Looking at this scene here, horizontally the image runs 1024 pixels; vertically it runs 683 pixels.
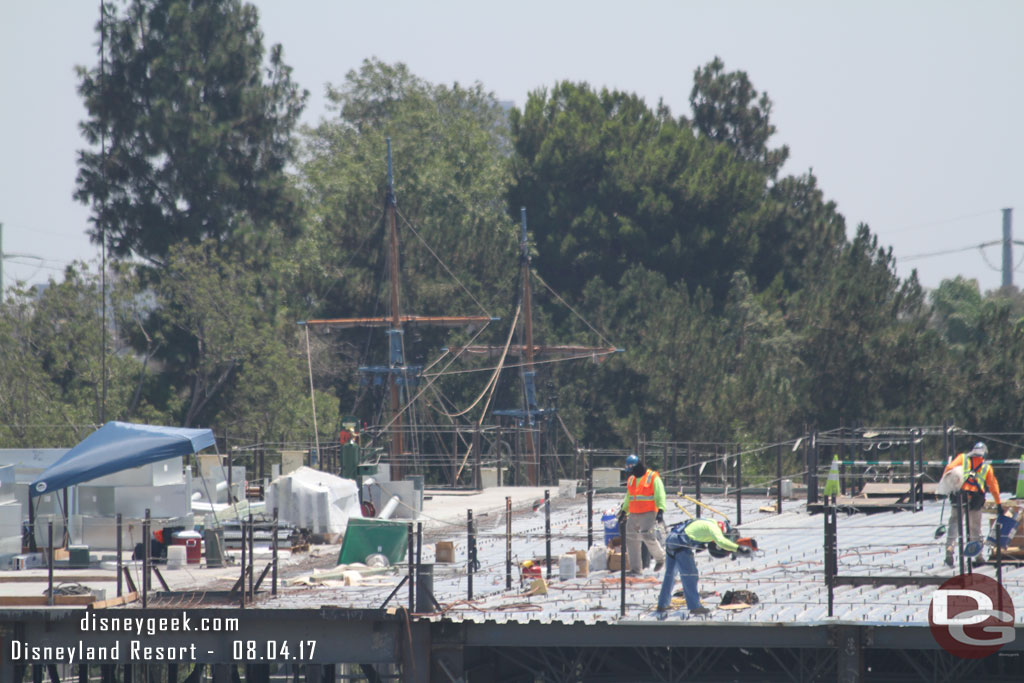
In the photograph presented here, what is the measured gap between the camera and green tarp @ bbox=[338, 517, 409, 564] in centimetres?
2350

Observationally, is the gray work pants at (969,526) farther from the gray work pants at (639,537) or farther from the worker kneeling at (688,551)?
the worker kneeling at (688,551)

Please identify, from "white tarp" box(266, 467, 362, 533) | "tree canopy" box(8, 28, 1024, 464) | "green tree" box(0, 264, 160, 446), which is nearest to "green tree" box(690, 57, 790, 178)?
"tree canopy" box(8, 28, 1024, 464)

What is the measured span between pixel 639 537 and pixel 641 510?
533mm

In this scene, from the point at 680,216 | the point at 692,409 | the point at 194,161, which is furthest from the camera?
the point at 680,216

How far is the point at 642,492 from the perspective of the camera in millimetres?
21047

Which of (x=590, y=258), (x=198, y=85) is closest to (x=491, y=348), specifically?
(x=590, y=258)

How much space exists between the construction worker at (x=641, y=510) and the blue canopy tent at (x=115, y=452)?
8110 millimetres

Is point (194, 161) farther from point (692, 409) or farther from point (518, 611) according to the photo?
point (518, 611)

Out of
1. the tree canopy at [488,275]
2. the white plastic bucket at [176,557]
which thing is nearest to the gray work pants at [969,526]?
the white plastic bucket at [176,557]

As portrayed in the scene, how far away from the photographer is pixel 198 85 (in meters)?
59.6

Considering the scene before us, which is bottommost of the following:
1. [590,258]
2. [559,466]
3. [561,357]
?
[559,466]

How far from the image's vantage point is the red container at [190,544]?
80.2 feet

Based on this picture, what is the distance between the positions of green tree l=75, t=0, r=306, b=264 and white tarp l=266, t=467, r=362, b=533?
3169 centimetres

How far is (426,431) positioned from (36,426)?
50.8 ft
